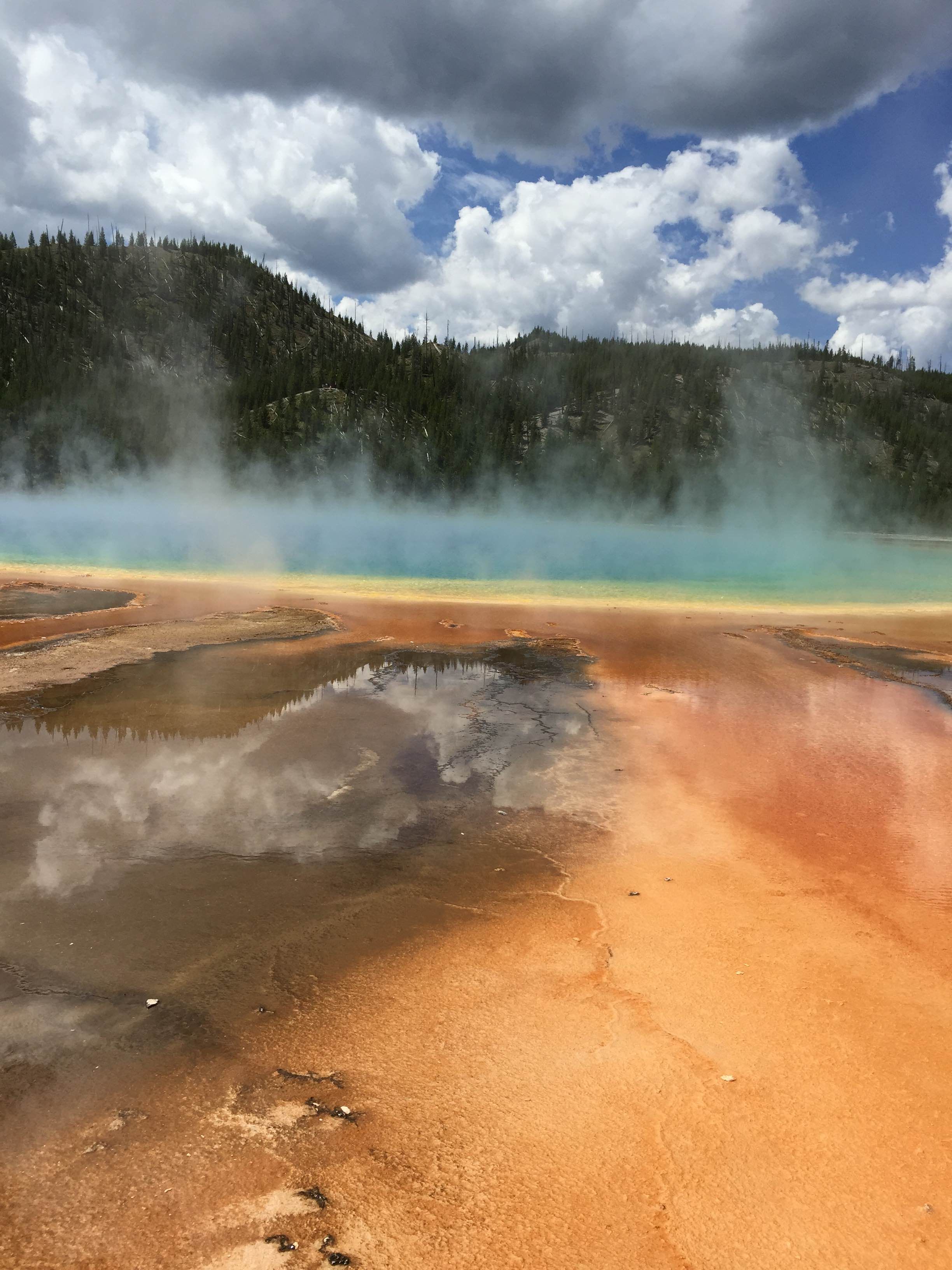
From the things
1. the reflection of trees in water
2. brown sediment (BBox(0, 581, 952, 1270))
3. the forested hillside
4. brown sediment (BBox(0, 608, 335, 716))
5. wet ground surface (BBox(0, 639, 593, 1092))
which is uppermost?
the forested hillside

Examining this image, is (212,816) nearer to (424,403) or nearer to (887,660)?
(887,660)

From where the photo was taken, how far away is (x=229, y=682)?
33.9 feet

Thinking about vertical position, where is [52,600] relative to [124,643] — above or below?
above

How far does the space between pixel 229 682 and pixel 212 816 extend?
4.46 m

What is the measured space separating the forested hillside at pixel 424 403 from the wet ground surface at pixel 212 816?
8141 centimetres

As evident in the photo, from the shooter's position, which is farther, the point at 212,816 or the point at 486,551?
the point at 486,551

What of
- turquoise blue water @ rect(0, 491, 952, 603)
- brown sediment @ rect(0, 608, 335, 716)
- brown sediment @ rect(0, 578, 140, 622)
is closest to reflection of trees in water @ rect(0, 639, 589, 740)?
brown sediment @ rect(0, 608, 335, 716)

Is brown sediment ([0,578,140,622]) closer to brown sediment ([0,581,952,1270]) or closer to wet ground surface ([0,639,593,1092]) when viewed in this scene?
wet ground surface ([0,639,593,1092])

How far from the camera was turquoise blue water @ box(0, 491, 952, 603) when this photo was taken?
25.9 metres

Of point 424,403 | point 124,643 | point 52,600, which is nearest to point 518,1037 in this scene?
point 124,643

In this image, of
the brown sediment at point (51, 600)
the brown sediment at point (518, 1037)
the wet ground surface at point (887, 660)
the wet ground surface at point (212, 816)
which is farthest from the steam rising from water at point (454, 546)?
the brown sediment at point (518, 1037)

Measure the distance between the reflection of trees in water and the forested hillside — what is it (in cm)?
7895

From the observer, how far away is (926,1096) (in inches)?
137

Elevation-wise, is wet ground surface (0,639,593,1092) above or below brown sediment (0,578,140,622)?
below
